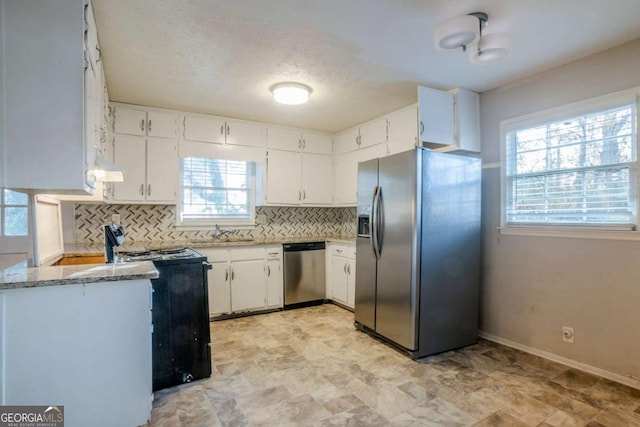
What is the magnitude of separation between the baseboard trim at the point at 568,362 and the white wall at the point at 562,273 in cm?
3

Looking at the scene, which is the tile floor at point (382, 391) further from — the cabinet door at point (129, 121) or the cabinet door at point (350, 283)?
the cabinet door at point (129, 121)

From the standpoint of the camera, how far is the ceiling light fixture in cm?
197

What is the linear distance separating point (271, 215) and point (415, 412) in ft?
10.5

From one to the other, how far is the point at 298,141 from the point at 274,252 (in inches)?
62.1

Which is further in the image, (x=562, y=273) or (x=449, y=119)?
(x=449, y=119)

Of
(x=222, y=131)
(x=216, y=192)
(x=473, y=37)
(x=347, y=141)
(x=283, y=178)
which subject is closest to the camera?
(x=473, y=37)

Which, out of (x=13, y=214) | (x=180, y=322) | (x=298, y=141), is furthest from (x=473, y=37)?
(x=13, y=214)

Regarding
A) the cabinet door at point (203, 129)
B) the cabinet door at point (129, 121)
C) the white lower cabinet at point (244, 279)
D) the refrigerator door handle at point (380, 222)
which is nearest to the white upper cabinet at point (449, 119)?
the refrigerator door handle at point (380, 222)

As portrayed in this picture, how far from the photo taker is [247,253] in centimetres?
393

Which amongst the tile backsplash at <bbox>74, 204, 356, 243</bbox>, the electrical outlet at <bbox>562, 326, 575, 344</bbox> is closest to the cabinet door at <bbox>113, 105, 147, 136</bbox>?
the tile backsplash at <bbox>74, 204, 356, 243</bbox>

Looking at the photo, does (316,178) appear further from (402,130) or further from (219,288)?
(219,288)

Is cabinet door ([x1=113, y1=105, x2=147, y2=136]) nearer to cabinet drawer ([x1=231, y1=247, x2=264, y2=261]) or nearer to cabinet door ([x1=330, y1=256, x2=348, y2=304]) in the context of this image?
cabinet drawer ([x1=231, y1=247, x2=264, y2=261])

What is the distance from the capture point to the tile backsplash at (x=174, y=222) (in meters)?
3.57

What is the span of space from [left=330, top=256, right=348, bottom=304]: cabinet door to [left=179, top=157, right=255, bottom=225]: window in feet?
Result: 4.22
